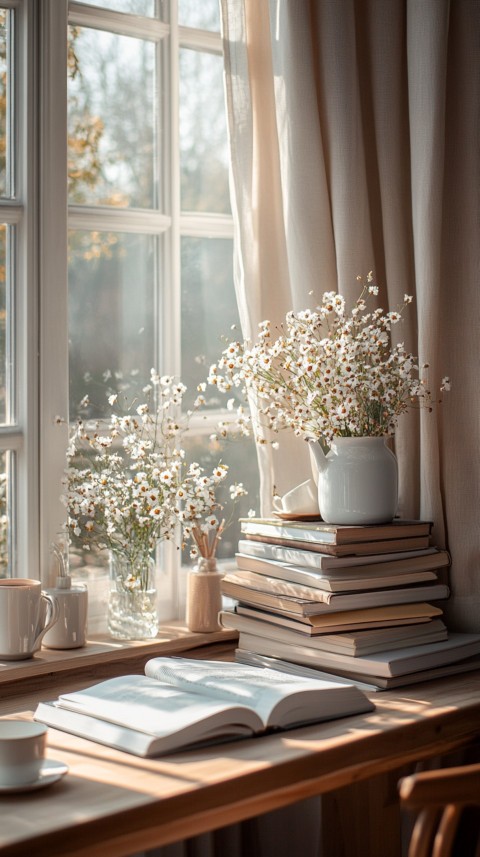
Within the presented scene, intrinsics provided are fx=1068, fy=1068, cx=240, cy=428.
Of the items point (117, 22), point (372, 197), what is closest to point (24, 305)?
point (117, 22)

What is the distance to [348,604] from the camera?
5.97 feet

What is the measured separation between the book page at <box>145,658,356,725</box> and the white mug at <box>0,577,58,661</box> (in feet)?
0.77

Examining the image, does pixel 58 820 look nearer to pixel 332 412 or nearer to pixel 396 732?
pixel 396 732

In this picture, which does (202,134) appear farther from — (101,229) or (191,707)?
(191,707)

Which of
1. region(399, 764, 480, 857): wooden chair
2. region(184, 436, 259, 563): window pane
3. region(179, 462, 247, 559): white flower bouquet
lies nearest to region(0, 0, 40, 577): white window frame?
region(179, 462, 247, 559): white flower bouquet

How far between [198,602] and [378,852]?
568mm

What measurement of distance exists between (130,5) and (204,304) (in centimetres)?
→ 62

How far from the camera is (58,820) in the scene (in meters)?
1.22

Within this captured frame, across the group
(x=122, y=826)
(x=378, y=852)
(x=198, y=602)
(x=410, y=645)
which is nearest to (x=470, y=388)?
(x=410, y=645)

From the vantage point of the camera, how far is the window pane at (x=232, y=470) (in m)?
2.29

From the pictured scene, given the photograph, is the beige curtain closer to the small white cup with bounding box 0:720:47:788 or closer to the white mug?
the white mug

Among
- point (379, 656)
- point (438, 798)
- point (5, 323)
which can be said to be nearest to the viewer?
point (438, 798)

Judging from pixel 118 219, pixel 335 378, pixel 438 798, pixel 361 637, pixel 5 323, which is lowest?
pixel 438 798

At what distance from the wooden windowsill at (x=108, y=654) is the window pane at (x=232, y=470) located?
0.75ft
